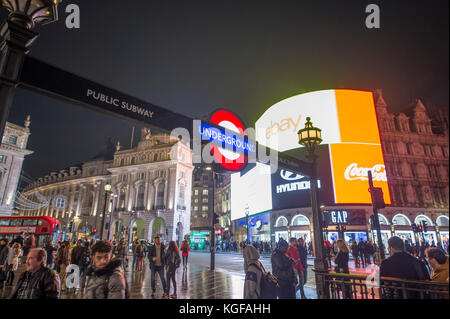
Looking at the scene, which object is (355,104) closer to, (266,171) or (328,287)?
(266,171)

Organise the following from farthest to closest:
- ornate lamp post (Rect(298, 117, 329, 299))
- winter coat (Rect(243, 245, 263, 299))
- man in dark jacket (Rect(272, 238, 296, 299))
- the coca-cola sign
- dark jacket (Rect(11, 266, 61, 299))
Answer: the coca-cola sign < ornate lamp post (Rect(298, 117, 329, 299)) < man in dark jacket (Rect(272, 238, 296, 299)) < winter coat (Rect(243, 245, 263, 299)) < dark jacket (Rect(11, 266, 61, 299))

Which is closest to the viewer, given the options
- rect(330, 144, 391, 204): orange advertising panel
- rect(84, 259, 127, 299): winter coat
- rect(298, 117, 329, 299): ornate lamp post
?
rect(84, 259, 127, 299): winter coat

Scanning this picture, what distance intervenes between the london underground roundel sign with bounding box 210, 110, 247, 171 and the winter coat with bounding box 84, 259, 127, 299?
3586 millimetres

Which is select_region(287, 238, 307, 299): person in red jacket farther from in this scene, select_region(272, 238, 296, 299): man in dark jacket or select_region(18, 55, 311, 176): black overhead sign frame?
select_region(18, 55, 311, 176): black overhead sign frame

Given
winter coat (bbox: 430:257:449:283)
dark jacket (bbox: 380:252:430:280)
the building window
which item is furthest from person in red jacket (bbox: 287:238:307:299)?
the building window

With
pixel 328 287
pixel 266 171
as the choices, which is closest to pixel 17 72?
pixel 328 287

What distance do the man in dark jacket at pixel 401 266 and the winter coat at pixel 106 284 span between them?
4.31 m

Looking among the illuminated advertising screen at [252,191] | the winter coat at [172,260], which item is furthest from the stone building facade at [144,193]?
the winter coat at [172,260]

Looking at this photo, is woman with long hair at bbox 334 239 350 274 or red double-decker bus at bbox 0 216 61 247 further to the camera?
red double-decker bus at bbox 0 216 61 247

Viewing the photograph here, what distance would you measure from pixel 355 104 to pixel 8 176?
66642mm

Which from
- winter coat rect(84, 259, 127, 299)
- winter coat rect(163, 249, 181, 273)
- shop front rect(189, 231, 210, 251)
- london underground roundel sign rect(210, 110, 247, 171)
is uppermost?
london underground roundel sign rect(210, 110, 247, 171)

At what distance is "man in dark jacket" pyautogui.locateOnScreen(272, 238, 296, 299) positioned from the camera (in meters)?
5.59

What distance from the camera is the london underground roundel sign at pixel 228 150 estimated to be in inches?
246

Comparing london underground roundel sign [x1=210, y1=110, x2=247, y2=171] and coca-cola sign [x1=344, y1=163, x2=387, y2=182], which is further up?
coca-cola sign [x1=344, y1=163, x2=387, y2=182]
